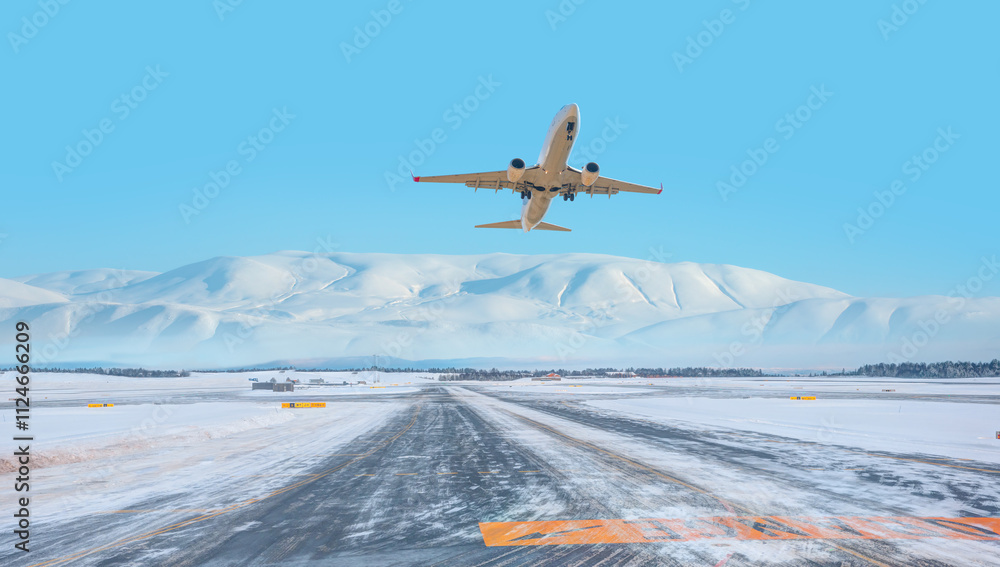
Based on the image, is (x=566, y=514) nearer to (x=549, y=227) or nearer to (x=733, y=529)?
(x=733, y=529)

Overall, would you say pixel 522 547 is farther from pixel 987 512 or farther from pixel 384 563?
pixel 987 512

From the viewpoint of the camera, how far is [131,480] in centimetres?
1478

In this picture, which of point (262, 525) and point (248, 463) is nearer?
point (262, 525)

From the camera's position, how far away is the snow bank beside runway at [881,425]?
2064 cm

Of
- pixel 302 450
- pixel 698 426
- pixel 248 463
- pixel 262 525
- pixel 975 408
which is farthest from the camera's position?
pixel 975 408

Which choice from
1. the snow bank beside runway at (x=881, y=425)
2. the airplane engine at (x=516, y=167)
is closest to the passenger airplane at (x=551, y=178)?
the airplane engine at (x=516, y=167)

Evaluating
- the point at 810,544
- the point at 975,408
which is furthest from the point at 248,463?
the point at 975,408

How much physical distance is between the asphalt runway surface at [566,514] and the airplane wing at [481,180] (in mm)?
19231

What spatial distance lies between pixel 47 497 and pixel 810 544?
46.7 feet

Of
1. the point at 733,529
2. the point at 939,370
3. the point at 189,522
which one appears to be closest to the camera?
the point at 733,529

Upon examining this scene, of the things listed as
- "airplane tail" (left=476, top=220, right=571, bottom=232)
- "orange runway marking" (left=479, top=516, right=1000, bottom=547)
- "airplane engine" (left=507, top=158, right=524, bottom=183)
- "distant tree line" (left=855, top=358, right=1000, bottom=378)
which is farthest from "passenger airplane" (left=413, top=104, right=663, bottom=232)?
"distant tree line" (left=855, top=358, right=1000, bottom=378)

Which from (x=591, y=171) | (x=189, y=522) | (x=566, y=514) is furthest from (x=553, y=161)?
(x=189, y=522)

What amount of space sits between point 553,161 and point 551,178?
197cm

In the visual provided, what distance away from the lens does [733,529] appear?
958 cm
